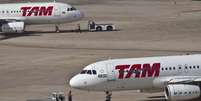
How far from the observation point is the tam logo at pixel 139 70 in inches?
1832

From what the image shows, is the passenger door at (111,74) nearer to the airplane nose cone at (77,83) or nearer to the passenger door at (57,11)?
the airplane nose cone at (77,83)

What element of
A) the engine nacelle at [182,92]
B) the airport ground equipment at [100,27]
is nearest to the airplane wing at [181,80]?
the engine nacelle at [182,92]

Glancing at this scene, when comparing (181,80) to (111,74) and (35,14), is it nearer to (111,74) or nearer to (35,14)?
(111,74)

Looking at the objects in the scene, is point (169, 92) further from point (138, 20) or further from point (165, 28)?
point (138, 20)

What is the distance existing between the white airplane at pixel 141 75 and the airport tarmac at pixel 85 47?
9.39 ft

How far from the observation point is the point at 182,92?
45469mm

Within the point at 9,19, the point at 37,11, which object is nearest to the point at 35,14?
the point at 37,11

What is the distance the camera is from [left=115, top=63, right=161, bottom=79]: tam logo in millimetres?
46531

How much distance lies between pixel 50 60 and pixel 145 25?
34485 mm

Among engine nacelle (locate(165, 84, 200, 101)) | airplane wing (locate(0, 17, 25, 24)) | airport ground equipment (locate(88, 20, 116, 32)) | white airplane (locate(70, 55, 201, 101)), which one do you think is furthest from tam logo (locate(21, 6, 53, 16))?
engine nacelle (locate(165, 84, 200, 101))

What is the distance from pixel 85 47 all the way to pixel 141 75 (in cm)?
3402

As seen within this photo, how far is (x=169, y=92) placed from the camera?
45500mm

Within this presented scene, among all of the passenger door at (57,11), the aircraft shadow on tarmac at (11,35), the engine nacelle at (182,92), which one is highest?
the passenger door at (57,11)

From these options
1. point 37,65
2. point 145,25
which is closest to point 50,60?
point 37,65
